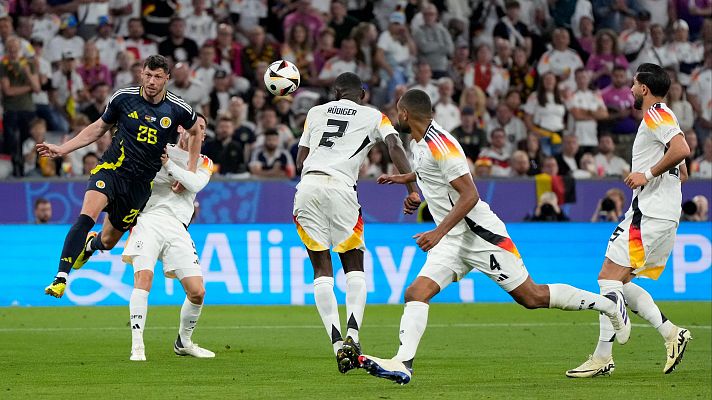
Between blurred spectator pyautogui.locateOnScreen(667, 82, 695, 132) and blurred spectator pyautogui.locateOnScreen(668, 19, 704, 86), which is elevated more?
blurred spectator pyautogui.locateOnScreen(668, 19, 704, 86)

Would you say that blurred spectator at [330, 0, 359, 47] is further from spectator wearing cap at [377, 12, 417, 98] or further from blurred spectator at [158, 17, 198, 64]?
blurred spectator at [158, 17, 198, 64]

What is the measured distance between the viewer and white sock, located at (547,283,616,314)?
887cm

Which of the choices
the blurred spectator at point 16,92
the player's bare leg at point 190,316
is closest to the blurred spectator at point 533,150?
the blurred spectator at point 16,92

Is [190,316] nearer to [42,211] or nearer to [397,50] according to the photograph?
[42,211]

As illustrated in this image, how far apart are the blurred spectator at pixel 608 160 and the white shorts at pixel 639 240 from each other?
1079 centimetres

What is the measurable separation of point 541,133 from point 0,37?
9.12 metres

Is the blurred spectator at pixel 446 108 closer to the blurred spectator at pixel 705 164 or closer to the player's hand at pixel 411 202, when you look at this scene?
the blurred spectator at pixel 705 164

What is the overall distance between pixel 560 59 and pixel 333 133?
13.3 m

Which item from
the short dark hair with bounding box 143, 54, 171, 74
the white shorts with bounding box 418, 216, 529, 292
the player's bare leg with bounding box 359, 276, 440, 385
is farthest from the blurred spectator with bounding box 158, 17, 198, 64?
the player's bare leg with bounding box 359, 276, 440, 385

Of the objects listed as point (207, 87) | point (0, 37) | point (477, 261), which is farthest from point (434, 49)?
point (477, 261)

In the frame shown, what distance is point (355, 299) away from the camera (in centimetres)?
978

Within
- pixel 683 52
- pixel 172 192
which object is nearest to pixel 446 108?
pixel 683 52

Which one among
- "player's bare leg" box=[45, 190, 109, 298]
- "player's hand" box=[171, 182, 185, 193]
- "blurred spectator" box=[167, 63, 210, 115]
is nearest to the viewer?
"player's bare leg" box=[45, 190, 109, 298]

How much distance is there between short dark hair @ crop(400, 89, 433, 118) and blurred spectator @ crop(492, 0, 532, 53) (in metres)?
14.5
